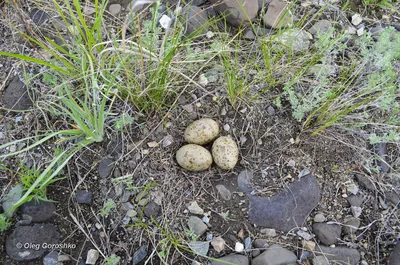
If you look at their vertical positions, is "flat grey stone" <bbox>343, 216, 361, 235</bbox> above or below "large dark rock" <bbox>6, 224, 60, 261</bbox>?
below

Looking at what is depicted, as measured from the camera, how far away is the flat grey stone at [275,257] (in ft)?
5.62

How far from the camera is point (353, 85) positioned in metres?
2.09

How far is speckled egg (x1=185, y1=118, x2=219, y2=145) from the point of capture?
188cm

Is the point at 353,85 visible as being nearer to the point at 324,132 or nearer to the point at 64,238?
the point at 324,132

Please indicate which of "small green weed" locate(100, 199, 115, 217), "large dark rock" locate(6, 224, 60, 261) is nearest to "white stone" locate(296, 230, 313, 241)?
"small green weed" locate(100, 199, 115, 217)

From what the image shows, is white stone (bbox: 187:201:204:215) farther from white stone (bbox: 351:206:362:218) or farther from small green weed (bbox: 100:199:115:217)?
white stone (bbox: 351:206:362:218)

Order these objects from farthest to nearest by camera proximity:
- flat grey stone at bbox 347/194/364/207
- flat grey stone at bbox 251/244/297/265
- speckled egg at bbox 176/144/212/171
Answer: flat grey stone at bbox 347/194/364/207 → speckled egg at bbox 176/144/212/171 → flat grey stone at bbox 251/244/297/265

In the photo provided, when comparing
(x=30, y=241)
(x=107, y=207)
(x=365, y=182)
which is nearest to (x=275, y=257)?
(x=365, y=182)

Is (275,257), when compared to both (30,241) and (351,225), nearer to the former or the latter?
(351,225)

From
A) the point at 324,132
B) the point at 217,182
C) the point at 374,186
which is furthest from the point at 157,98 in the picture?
the point at 374,186

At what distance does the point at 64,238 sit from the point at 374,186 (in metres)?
1.57

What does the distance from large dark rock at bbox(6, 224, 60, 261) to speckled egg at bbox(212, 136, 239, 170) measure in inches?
33.4

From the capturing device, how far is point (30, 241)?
5.79 ft

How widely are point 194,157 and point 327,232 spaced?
0.74m
